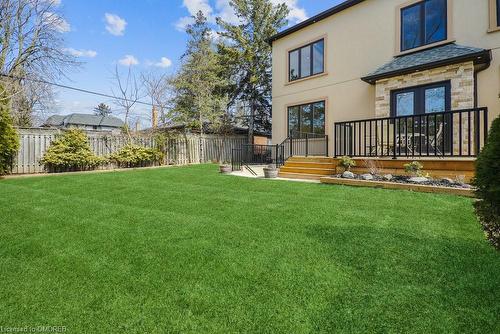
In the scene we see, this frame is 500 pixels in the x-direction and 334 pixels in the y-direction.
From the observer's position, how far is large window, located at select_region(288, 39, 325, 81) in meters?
12.5

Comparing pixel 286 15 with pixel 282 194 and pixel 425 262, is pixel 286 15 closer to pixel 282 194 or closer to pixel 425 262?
pixel 282 194

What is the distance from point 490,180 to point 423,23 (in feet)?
31.1

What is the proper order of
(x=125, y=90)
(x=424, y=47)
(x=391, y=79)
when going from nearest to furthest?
(x=391, y=79), (x=424, y=47), (x=125, y=90)

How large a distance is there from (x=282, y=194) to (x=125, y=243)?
345 centimetres

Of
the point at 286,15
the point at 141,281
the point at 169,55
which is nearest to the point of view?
the point at 141,281

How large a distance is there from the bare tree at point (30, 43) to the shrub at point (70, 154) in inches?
187

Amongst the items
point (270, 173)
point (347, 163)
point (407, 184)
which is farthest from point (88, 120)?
point (407, 184)

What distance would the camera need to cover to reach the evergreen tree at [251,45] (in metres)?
20.9

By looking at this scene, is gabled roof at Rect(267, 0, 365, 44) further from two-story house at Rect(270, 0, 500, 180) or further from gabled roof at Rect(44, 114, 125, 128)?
gabled roof at Rect(44, 114, 125, 128)

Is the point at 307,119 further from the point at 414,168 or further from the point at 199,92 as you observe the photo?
the point at 199,92

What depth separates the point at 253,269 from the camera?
2561 millimetres

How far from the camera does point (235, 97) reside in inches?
883

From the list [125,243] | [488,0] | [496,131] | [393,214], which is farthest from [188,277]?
[488,0]

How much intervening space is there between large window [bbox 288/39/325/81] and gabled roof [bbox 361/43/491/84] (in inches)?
123
